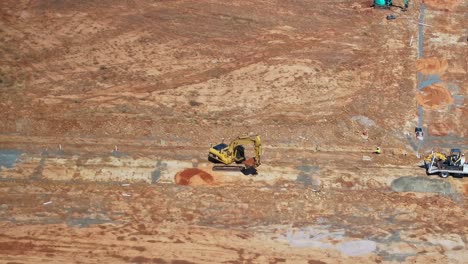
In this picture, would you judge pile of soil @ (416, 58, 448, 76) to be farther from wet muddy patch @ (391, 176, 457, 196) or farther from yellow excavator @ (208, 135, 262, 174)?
yellow excavator @ (208, 135, 262, 174)

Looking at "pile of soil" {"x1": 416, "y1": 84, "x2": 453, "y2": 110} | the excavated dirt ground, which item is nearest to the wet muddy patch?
the excavated dirt ground

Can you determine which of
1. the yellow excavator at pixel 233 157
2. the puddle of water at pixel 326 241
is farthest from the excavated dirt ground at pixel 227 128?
the yellow excavator at pixel 233 157

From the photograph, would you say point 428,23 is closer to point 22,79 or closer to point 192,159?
point 192,159

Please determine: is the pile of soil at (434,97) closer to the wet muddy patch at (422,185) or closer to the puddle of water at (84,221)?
the wet muddy patch at (422,185)

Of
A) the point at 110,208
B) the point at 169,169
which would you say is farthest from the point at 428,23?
the point at 110,208

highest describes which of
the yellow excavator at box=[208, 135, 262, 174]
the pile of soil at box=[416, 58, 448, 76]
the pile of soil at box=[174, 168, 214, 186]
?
the pile of soil at box=[416, 58, 448, 76]

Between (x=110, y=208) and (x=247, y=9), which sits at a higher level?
(x=247, y=9)
